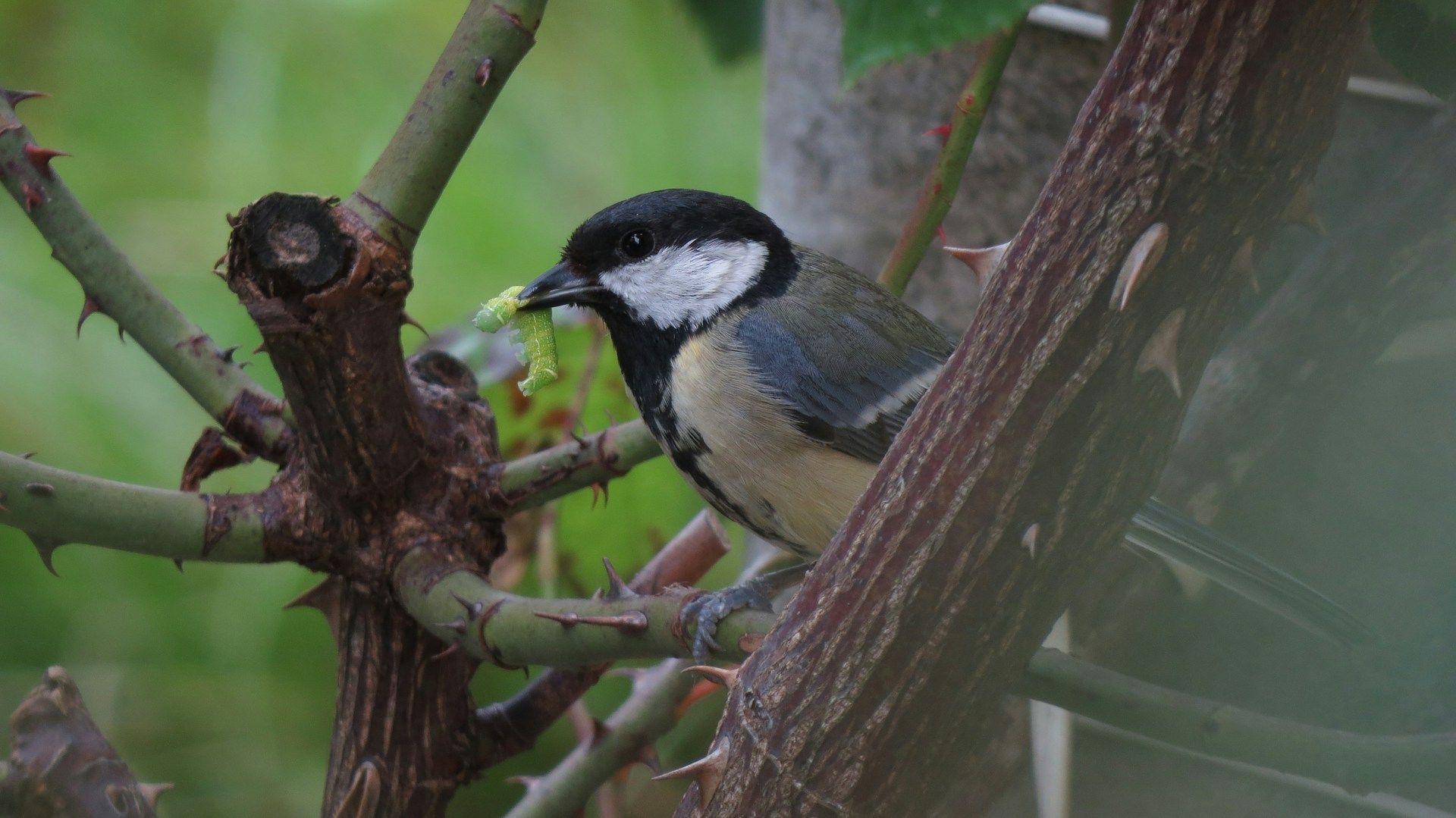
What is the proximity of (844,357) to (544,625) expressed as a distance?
0.51m

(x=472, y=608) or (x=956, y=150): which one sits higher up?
(x=956, y=150)

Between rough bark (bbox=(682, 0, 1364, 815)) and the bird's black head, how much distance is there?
0.65m

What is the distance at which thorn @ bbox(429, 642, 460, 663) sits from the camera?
109 centimetres

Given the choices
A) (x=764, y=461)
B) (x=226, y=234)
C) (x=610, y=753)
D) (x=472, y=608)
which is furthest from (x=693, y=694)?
(x=226, y=234)

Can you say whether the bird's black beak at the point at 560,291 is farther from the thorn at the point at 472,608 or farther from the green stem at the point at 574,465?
the thorn at the point at 472,608

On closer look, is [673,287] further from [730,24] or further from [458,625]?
[730,24]

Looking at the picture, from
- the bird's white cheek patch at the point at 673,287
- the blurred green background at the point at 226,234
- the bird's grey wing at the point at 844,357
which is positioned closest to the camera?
the bird's grey wing at the point at 844,357

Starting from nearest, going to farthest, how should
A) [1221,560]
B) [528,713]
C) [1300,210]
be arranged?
1. [1300,210]
2. [1221,560]
3. [528,713]

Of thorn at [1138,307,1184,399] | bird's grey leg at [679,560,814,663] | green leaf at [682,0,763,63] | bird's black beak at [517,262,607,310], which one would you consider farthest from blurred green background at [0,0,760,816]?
thorn at [1138,307,1184,399]

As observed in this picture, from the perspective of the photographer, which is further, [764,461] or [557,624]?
[764,461]

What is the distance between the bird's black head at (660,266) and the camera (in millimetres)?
1399

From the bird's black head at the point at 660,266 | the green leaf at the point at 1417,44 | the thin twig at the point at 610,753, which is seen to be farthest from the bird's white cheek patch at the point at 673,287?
the green leaf at the point at 1417,44

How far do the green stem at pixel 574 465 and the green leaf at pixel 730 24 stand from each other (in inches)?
33.5

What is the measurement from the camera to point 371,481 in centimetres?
114
